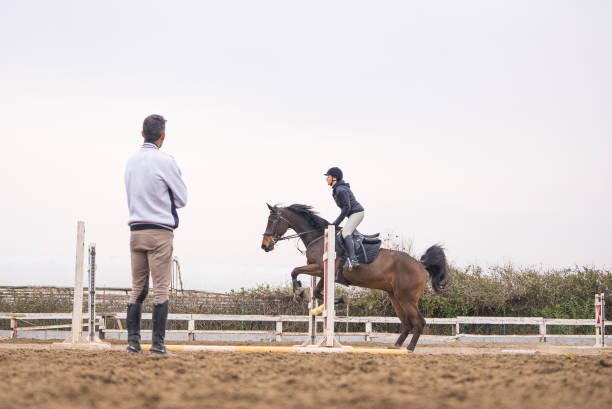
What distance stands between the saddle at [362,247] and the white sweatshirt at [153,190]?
5.22 meters

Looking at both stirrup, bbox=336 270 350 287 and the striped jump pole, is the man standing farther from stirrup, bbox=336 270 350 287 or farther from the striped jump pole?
stirrup, bbox=336 270 350 287

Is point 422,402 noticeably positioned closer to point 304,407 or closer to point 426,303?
point 304,407

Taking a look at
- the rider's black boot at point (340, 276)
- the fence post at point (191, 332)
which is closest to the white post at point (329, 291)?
the rider's black boot at point (340, 276)

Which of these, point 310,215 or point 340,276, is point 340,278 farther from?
point 310,215

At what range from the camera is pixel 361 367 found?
4.68 m

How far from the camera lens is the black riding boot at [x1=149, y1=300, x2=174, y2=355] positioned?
6.26 m

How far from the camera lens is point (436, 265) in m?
12.5

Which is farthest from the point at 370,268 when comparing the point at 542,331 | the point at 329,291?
the point at 542,331

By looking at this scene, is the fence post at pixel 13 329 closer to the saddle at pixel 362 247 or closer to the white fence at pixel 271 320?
the white fence at pixel 271 320

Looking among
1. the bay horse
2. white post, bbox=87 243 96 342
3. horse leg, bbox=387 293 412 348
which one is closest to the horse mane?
the bay horse

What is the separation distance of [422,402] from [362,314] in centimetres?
1923

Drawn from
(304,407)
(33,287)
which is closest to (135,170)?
(304,407)

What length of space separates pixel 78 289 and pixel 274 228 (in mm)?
4276

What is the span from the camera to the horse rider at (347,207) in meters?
10.9
